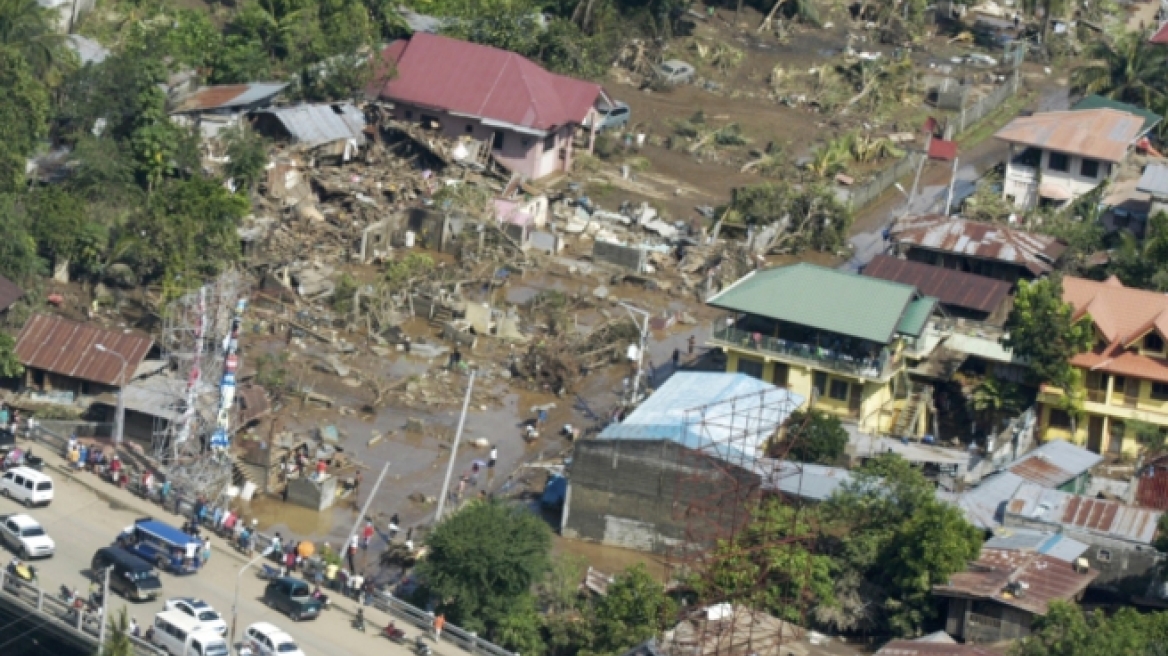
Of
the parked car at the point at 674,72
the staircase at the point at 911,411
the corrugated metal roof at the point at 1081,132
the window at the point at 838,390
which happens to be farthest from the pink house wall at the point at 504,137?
the window at the point at 838,390

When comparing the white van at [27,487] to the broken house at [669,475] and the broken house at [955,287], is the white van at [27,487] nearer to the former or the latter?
the broken house at [669,475]

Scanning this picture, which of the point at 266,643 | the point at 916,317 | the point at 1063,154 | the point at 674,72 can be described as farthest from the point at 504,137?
the point at 266,643

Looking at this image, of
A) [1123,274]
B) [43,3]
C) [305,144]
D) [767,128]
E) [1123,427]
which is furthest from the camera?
[767,128]

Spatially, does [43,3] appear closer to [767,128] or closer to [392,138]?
[392,138]

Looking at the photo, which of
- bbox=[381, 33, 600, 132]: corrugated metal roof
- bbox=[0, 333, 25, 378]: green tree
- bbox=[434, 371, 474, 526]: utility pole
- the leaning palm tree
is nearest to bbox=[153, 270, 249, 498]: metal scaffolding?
bbox=[0, 333, 25, 378]: green tree

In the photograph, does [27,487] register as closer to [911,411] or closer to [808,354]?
[808,354]

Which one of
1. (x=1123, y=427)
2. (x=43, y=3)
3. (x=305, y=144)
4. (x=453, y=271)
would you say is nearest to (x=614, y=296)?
(x=453, y=271)

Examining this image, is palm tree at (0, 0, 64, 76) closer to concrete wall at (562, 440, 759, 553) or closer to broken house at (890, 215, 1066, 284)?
concrete wall at (562, 440, 759, 553)
